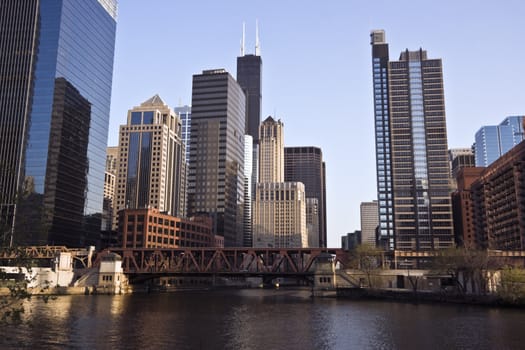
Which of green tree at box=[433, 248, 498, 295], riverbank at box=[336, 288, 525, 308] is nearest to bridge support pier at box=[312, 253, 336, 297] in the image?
riverbank at box=[336, 288, 525, 308]

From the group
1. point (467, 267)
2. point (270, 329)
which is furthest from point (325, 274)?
point (270, 329)

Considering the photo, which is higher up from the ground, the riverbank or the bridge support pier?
the bridge support pier

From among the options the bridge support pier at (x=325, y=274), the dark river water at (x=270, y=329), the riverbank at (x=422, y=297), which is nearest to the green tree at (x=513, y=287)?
the riverbank at (x=422, y=297)

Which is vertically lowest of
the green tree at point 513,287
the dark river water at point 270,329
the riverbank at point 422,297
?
the dark river water at point 270,329

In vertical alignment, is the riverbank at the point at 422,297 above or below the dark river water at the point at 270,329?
above

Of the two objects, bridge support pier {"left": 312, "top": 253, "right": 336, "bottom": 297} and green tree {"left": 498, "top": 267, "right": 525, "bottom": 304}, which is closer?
green tree {"left": 498, "top": 267, "right": 525, "bottom": 304}

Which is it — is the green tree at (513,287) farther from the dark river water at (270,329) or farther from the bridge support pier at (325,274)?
the bridge support pier at (325,274)

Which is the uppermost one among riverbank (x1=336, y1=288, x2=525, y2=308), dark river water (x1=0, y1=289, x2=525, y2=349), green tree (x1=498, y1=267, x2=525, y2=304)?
green tree (x1=498, y1=267, x2=525, y2=304)

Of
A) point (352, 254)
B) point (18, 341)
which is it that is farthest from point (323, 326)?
point (352, 254)

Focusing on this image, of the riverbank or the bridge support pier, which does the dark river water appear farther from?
the bridge support pier

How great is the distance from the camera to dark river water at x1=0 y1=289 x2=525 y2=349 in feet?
178

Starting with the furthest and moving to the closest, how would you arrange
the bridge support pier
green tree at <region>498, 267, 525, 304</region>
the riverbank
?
1. the bridge support pier
2. the riverbank
3. green tree at <region>498, 267, 525, 304</region>

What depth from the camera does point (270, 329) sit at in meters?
68.2

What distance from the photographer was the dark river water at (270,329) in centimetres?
5416
